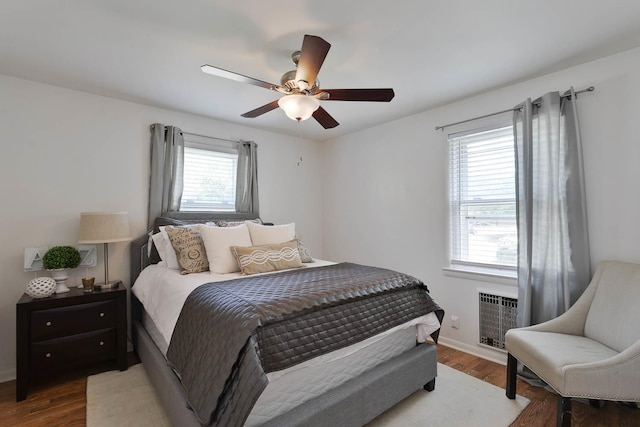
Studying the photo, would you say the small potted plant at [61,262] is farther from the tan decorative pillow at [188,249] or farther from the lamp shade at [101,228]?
the tan decorative pillow at [188,249]

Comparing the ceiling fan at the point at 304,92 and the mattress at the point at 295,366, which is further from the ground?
the ceiling fan at the point at 304,92

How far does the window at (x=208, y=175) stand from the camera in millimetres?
3480

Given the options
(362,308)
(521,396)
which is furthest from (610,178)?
(362,308)

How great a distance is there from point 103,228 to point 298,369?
211 cm

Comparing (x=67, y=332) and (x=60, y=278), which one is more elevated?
(x=60, y=278)

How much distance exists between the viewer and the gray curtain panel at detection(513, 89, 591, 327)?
2.30 metres

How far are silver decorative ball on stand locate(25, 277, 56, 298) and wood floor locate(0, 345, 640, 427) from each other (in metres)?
0.71

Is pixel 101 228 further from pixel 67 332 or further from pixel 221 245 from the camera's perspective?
pixel 221 245

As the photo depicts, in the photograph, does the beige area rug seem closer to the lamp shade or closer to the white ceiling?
the lamp shade

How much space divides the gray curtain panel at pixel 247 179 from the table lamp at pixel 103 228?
4.38ft

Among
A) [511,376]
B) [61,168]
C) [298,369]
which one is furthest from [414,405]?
[61,168]

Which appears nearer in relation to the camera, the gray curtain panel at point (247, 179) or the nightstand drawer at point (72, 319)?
the nightstand drawer at point (72, 319)

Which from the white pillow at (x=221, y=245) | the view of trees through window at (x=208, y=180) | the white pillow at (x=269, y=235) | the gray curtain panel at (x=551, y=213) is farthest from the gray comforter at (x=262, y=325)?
the view of trees through window at (x=208, y=180)

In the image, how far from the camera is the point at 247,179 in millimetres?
3844
